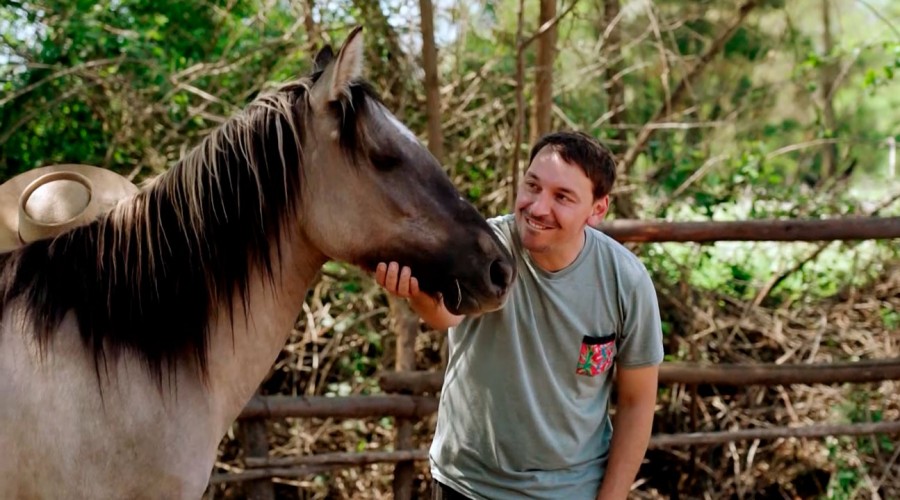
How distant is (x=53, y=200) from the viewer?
2.46 metres

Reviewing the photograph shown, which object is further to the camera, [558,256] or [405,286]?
[558,256]

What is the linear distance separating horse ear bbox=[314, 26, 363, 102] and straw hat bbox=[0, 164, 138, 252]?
0.65 m

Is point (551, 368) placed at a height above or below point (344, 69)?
below

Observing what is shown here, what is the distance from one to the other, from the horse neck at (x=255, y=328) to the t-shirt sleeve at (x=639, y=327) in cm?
75

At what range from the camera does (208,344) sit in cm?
215

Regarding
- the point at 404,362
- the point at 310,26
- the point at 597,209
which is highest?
the point at 310,26

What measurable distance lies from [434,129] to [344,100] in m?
2.49

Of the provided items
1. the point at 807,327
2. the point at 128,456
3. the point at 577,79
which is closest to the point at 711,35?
the point at 577,79

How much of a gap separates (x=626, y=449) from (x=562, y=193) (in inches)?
25.0

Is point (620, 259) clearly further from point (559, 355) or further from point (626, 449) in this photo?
point (626, 449)

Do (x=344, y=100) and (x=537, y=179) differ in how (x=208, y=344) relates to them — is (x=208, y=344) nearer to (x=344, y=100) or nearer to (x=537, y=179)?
(x=344, y=100)

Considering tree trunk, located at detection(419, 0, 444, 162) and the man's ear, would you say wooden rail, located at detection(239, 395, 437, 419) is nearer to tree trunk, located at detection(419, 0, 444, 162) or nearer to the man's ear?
tree trunk, located at detection(419, 0, 444, 162)

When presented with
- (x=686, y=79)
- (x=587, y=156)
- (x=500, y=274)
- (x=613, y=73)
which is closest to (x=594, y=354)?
(x=500, y=274)

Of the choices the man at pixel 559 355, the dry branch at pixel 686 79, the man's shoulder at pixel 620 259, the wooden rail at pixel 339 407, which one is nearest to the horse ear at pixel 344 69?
the man at pixel 559 355
